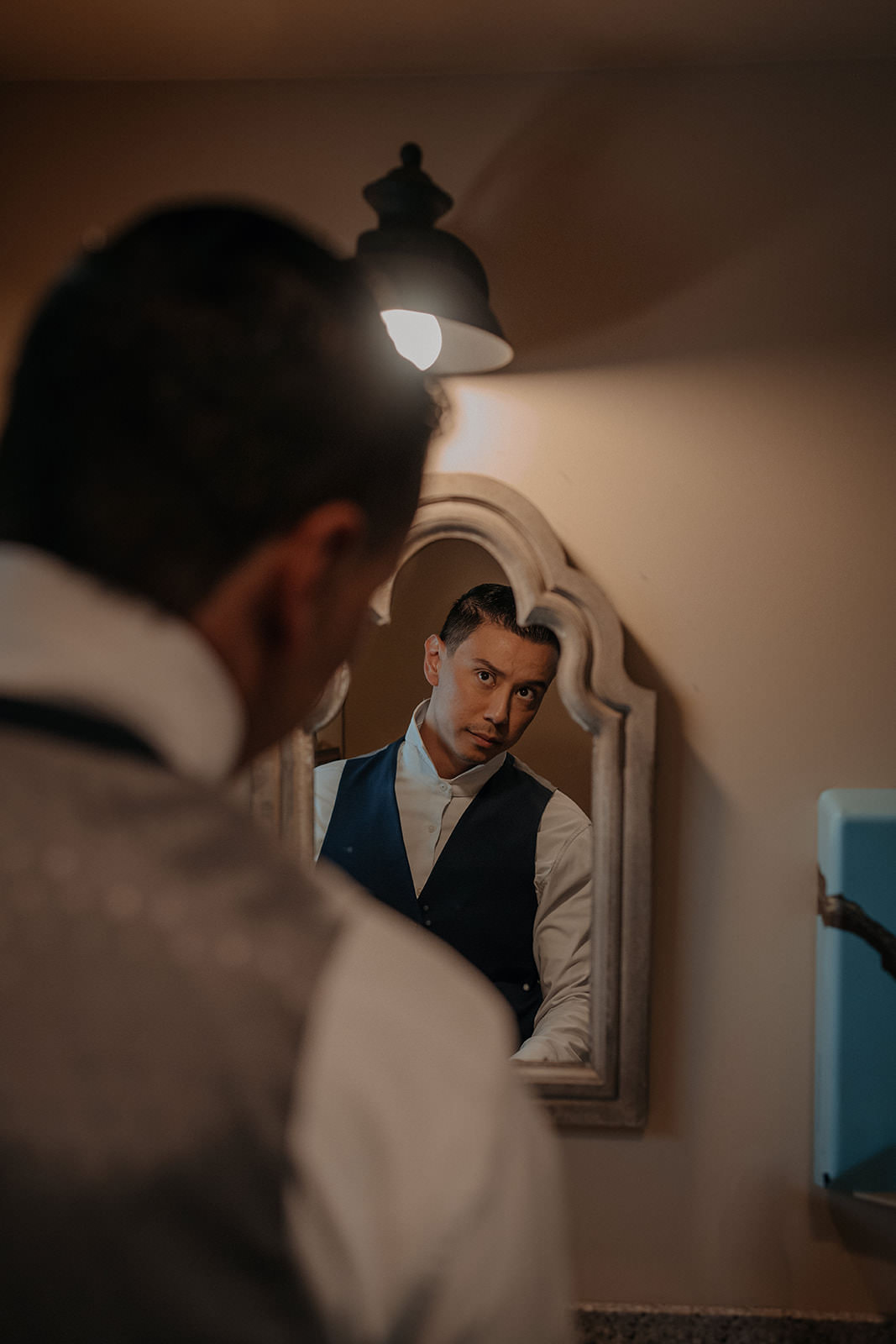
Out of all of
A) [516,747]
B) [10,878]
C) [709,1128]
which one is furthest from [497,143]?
[709,1128]

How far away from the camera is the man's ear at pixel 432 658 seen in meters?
1.16

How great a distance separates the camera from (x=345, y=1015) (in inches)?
12.6

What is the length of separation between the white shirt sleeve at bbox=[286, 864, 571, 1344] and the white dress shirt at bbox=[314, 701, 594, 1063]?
32.1 inches

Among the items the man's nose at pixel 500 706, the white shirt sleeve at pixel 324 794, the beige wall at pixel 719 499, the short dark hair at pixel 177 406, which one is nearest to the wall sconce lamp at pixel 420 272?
the beige wall at pixel 719 499

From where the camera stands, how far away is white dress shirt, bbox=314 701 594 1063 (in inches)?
44.8

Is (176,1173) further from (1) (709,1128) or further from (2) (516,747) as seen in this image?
(1) (709,1128)

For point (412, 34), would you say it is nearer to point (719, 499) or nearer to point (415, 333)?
point (415, 333)

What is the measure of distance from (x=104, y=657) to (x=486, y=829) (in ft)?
2.81

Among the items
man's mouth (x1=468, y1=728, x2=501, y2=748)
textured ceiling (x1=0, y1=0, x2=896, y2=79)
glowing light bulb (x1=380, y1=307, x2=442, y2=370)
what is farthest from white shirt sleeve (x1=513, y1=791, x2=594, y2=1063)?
textured ceiling (x1=0, y1=0, x2=896, y2=79)

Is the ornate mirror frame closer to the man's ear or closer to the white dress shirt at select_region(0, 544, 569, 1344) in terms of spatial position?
the man's ear

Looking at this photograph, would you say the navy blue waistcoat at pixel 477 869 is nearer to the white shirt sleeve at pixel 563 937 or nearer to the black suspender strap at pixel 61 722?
the white shirt sleeve at pixel 563 937

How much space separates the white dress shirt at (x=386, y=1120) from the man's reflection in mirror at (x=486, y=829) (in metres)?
0.79

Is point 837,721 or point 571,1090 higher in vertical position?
point 837,721

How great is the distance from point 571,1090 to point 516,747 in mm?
428
